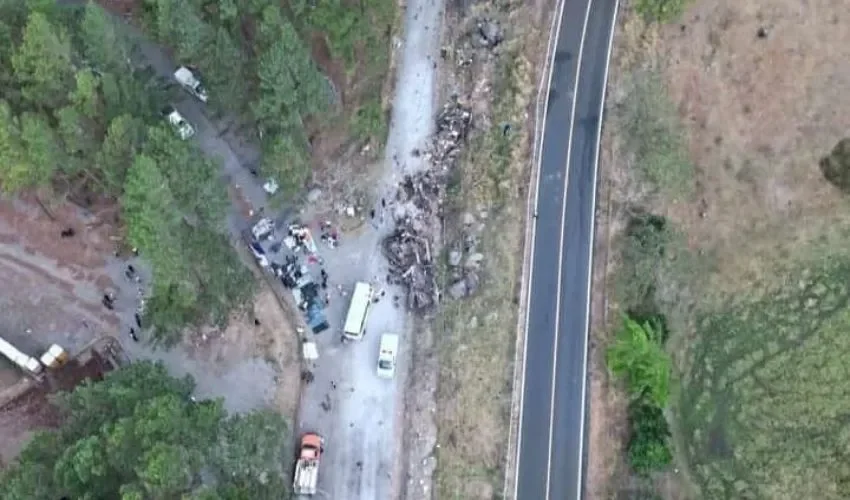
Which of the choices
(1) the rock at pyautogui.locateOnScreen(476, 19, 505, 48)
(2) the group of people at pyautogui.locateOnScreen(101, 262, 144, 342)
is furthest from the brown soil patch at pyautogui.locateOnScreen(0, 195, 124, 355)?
(1) the rock at pyautogui.locateOnScreen(476, 19, 505, 48)

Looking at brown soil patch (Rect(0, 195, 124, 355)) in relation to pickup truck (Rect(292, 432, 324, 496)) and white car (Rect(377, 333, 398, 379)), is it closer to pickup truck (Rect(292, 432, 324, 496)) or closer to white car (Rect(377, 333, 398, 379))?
pickup truck (Rect(292, 432, 324, 496))

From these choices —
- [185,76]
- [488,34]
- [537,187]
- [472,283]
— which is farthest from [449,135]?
[185,76]

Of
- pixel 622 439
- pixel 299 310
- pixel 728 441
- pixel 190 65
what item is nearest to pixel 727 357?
pixel 728 441

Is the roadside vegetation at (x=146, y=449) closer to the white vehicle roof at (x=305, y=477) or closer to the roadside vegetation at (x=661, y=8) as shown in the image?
the white vehicle roof at (x=305, y=477)

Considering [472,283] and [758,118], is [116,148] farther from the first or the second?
[758,118]

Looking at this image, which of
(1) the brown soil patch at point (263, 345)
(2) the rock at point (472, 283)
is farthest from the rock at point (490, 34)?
(1) the brown soil patch at point (263, 345)

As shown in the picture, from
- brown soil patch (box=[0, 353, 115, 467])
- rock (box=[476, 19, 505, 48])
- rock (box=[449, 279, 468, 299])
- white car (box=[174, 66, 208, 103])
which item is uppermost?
rock (box=[476, 19, 505, 48])
